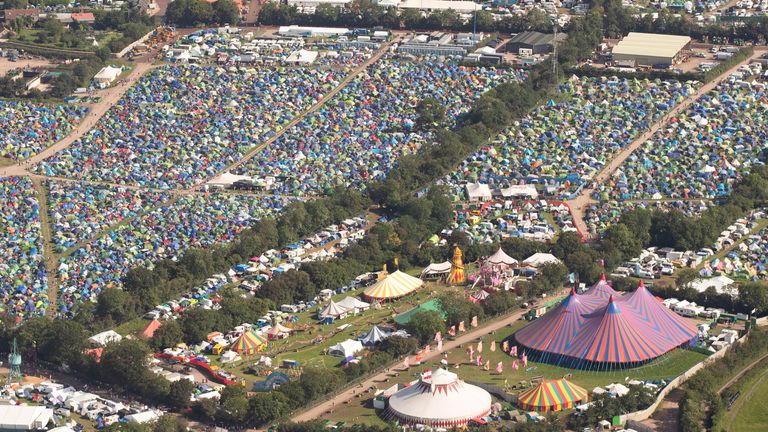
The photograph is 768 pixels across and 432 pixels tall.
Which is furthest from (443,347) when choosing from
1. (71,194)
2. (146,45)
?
(146,45)

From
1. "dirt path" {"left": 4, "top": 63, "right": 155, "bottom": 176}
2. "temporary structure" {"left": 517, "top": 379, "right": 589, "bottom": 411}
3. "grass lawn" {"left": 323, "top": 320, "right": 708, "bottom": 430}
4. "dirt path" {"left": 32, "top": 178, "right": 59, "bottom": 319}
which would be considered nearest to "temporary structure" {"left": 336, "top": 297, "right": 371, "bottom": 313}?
"grass lawn" {"left": 323, "top": 320, "right": 708, "bottom": 430}

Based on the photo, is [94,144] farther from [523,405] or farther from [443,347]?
[523,405]

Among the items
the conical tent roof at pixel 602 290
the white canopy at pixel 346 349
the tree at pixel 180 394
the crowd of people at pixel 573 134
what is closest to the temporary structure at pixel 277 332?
the white canopy at pixel 346 349

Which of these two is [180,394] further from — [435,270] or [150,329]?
[435,270]

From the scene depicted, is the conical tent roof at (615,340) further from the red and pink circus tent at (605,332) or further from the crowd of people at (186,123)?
the crowd of people at (186,123)

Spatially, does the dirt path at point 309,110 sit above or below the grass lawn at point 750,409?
above

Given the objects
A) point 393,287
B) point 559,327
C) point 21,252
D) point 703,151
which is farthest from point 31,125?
point 559,327

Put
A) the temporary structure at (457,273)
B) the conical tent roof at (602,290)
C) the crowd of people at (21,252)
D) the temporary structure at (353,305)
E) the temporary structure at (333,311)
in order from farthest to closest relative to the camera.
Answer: the temporary structure at (457,273)
the crowd of people at (21,252)
the temporary structure at (353,305)
the temporary structure at (333,311)
the conical tent roof at (602,290)
